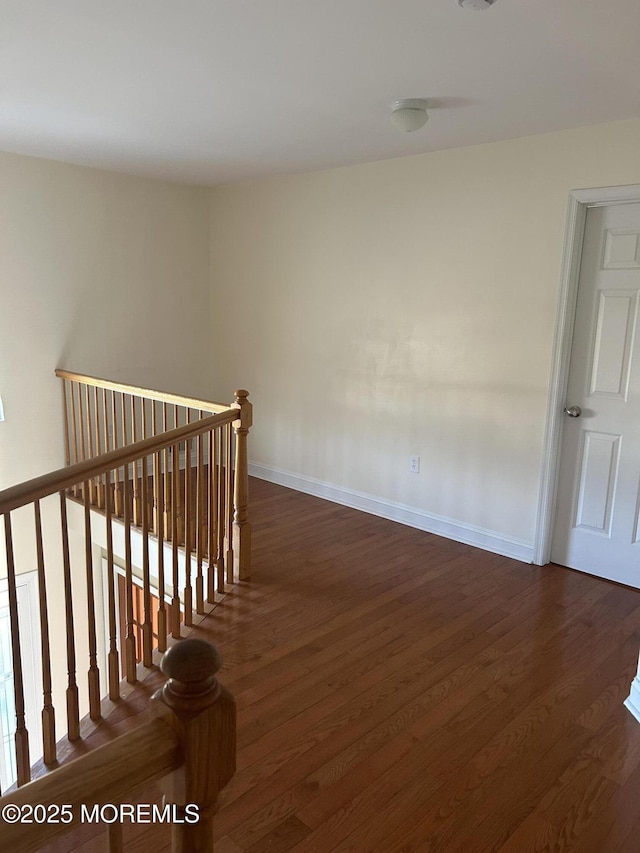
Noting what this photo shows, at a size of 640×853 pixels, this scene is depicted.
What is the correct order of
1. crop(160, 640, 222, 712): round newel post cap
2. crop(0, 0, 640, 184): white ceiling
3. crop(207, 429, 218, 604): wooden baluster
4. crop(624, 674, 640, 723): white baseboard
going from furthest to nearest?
crop(207, 429, 218, 604): wooden baluster < crop(624, 674, 640, 723): white baseboard < crop(0, 0, 640, 184): white ceiling < crop(160, 640, 222, 712): round newel post cap

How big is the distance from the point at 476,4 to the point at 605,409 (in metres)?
2.21

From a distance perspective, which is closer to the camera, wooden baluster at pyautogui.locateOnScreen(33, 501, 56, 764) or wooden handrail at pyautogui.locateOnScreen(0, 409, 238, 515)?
wooden handrail at pyautogui.locateOnScreen(0, 409, 238, 515)

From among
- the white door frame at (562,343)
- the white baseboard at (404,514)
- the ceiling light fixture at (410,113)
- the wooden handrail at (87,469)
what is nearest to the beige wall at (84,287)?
the white baseboard at (404,514)

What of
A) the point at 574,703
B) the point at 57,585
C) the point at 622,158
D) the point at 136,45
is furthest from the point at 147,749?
the point at 57,585

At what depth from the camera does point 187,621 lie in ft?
9.48

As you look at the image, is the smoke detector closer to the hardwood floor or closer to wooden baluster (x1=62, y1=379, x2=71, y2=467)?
the hardwood floor

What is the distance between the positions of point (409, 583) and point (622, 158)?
241 cm

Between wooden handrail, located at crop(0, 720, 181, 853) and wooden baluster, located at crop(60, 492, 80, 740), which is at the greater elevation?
wooden handrail, located at crop(0, 720, 181, 853)

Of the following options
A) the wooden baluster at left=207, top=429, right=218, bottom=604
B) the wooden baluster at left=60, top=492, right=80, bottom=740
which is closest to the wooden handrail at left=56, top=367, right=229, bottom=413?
the wooden baluster at left=207, top=429, right=218, bottom=604

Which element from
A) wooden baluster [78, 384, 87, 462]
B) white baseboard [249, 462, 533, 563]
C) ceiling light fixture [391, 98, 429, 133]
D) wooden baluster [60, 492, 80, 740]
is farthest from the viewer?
wooden baluster [78, 384, 87, 462]

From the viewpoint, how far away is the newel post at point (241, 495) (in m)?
3.17

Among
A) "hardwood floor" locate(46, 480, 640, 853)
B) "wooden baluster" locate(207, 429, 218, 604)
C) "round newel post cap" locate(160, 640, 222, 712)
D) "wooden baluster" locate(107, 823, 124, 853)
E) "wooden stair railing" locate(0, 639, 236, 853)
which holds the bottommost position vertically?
"hardwood floor" locate(46, 480, 640, 853)

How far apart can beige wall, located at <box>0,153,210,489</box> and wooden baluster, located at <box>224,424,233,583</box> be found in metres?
2.01

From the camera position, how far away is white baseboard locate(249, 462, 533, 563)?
381 cm
